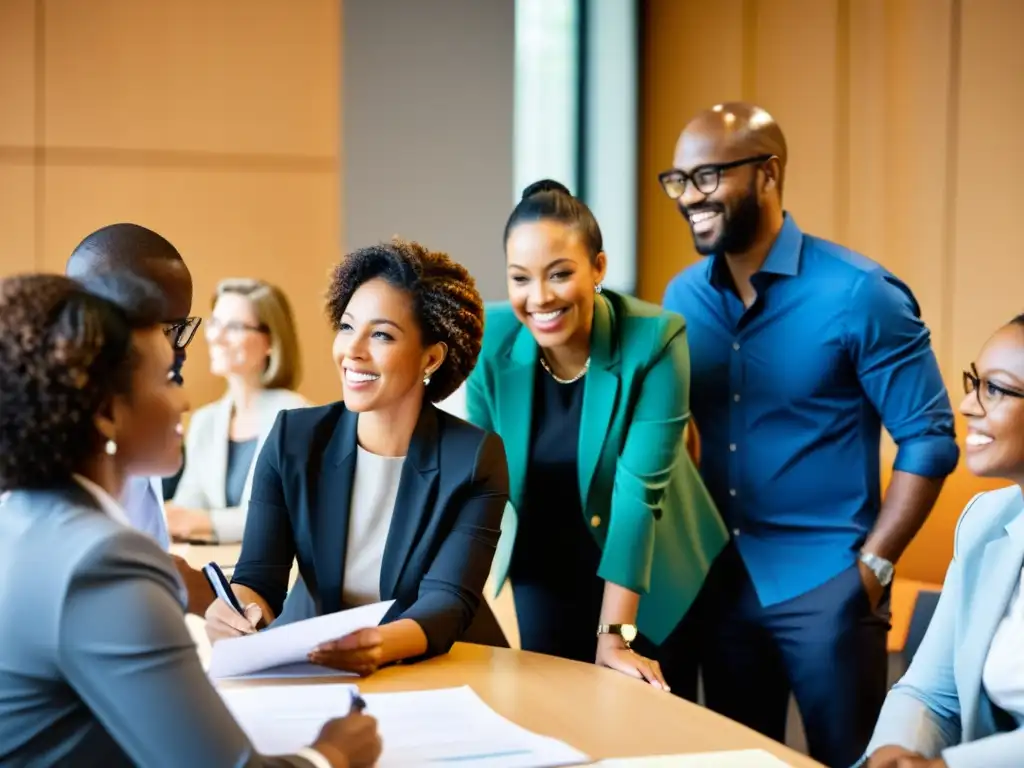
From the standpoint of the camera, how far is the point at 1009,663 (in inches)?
71.6

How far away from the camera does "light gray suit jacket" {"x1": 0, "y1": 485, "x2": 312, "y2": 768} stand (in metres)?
1.16

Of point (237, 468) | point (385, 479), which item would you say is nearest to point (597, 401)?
point (385, 479)

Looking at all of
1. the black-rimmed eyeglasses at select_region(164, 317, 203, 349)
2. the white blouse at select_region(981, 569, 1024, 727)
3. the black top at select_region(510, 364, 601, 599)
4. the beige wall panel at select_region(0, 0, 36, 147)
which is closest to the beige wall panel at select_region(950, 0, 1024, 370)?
the black top at select_region(510, 364, 601, 599)

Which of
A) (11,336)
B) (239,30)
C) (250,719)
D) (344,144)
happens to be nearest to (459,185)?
(344,144)

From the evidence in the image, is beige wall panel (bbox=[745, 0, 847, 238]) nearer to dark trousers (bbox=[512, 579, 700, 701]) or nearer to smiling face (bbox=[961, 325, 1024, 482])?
dark trousers (bbox=[512, 579, 700, 701])

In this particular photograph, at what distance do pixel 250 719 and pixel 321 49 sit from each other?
371 centimetres

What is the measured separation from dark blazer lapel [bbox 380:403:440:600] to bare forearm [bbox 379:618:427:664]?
0.44ft

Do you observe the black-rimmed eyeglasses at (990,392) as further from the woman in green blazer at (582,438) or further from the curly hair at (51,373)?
the curly hair at (51,373)

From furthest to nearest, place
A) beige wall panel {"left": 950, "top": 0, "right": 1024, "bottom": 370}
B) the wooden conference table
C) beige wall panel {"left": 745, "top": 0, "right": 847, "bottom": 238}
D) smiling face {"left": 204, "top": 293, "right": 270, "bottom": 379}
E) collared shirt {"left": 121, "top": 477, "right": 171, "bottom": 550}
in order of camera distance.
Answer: beige wall panel {"left": 745, "top": 0, "right": 847, "bottom": 238} → beige wall panel {"left": 950, "top": 0, "right": 1024, "bottom": 370} → smiling face {"left": 204, "top": 293, "right": 270, "bottom": 379} → collared shirt {"left": 121, "top": 477, "right": 171, "bottom": 550} → the wooden conference table

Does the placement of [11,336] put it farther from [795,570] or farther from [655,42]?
[655,42]

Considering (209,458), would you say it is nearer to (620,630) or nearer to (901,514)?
(620,630)

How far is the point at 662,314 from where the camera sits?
2.67 meters

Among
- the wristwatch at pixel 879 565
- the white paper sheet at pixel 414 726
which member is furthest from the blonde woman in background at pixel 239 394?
the white paper sheet at pixel 414 726

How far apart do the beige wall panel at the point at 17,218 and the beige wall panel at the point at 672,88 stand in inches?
102
